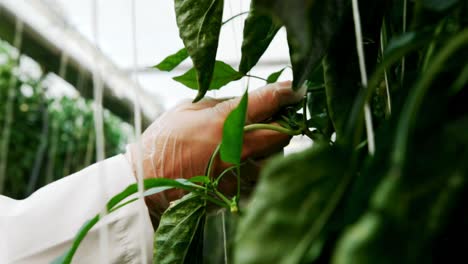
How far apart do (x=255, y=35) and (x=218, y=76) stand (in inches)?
4.3

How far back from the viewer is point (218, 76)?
0.53 m

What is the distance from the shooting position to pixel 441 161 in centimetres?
17

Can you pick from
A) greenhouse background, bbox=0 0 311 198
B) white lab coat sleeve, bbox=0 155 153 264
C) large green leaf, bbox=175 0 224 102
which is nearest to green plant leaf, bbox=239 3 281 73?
large green leaf, bbox=175 0 224 102

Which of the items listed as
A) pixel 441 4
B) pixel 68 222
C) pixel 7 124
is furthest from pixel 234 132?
pixel 7 124

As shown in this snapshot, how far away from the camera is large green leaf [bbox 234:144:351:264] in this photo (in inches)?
7.0

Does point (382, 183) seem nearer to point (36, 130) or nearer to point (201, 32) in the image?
point (201, 32)

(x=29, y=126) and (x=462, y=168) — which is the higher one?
(x=462, y=168)

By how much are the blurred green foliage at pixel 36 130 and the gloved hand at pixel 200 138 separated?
1.92m

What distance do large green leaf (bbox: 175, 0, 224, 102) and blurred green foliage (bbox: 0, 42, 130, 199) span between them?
224 cm

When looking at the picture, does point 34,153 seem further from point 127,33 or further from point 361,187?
point 361,187

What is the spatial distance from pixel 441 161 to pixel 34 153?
2914mm

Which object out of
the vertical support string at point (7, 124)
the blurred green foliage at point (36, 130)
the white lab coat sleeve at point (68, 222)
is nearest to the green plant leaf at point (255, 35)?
the white lab coat sleeve at point (68, 222)

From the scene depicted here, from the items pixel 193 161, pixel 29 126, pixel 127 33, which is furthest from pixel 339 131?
pixel 29 126

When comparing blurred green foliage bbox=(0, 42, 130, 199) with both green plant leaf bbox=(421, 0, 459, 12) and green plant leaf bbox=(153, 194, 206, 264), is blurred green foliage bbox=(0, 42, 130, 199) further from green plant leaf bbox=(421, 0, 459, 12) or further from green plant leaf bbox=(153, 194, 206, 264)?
green plant leaf bbox=(421, 0, 459, 12)
